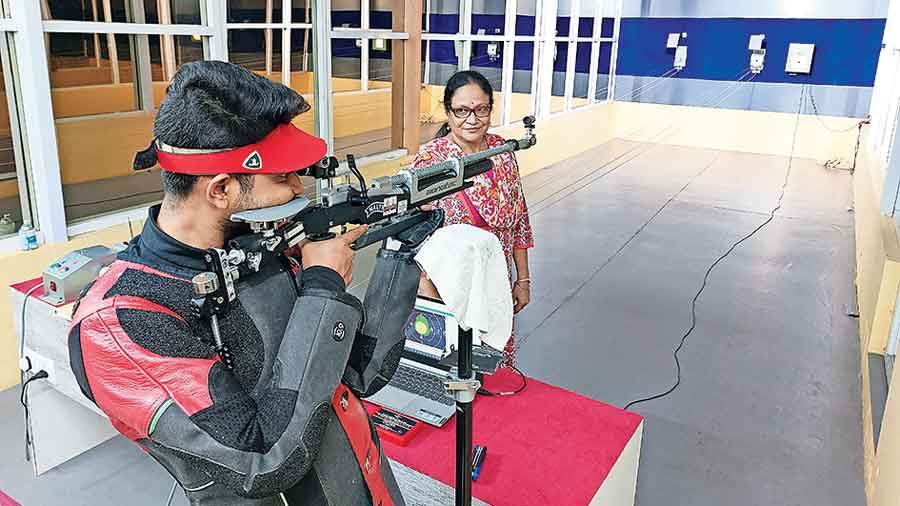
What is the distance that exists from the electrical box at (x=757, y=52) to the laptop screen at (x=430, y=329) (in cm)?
818

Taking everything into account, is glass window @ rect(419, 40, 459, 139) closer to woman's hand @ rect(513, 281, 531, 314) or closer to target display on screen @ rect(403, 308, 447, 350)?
woman's hand @ rect(513, 281, 531, 314)

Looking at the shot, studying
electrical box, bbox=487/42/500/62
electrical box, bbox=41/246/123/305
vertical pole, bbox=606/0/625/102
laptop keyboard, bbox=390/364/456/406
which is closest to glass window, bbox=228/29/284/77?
electrical box, bbox=41/246/123/305

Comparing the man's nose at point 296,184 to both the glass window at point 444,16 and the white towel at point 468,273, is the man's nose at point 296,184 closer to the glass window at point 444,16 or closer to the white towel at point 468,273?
the white towel at point 468,273

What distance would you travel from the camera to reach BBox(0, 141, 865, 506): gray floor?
221 centimetres

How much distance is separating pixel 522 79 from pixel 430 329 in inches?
247

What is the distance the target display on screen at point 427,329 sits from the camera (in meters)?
1.40

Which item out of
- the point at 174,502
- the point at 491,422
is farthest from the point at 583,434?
the point at 174,502

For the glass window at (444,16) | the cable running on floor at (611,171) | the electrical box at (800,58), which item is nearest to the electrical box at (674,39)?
the cable running on floor at (611,171)

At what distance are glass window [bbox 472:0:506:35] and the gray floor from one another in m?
1.66

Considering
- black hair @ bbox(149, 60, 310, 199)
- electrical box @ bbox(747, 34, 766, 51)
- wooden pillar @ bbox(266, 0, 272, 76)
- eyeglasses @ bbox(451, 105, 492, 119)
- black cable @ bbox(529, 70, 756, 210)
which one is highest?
electrical box @ bbox(747, 34, 766, 51)

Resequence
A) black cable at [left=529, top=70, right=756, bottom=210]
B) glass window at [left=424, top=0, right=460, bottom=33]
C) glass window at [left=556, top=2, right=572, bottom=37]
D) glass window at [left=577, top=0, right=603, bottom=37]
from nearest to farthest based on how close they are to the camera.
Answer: glass window at [left=424, top=0, right=460, bottom=33], black cable at [left=529, top=70, right=756, bottom=210], glass window at [left=556, top=2, right=572, bottom=37], glass window at [left=577, top=0, right=603, bottom=37]

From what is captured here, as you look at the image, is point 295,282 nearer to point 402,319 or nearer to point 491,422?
point 402,319

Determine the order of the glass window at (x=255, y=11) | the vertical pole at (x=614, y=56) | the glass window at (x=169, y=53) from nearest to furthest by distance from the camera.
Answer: the glass window at (x=169, y=53) < the glass window at (x=255, y=11) < the vertical pole at (x=614, y=56)

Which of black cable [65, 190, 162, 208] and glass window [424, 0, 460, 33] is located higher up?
glass window [424, 0, 460, 33]
